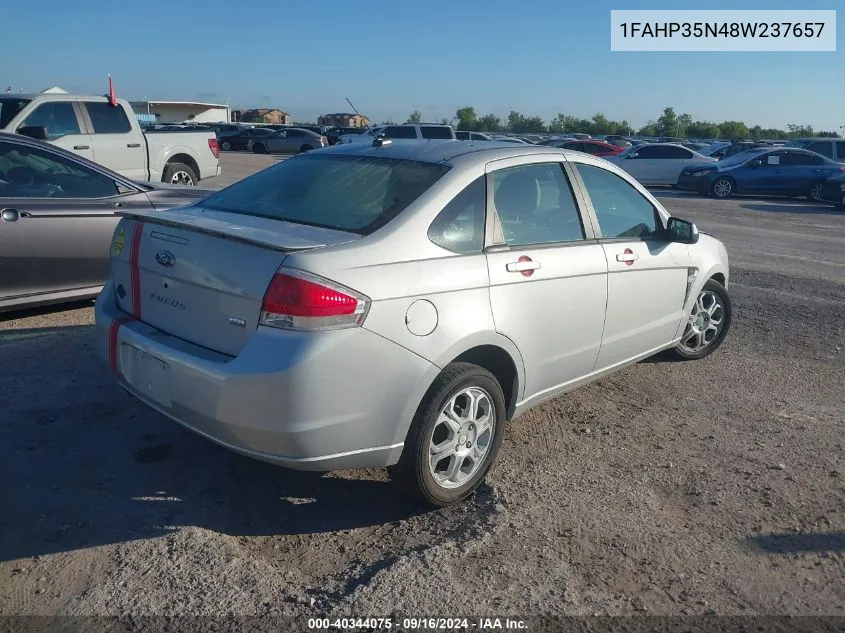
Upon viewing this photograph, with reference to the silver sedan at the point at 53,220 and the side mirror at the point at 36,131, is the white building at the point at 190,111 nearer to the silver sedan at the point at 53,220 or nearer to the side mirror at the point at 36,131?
the side mirror at the point at 36,131

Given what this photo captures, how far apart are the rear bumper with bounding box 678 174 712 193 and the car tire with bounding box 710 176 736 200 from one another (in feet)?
0.81

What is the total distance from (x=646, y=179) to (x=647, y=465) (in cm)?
2187

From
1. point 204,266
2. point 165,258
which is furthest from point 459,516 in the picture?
point 165,258

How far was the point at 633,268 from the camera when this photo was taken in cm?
457

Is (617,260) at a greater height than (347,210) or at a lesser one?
lesser

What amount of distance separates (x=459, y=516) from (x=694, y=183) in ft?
68.4

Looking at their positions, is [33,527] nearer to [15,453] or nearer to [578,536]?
[15,453]

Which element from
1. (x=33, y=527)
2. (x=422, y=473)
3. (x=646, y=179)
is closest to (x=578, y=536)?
(x=422, y=473)

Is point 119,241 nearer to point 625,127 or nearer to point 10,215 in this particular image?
point 10,215

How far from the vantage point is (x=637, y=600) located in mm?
2979

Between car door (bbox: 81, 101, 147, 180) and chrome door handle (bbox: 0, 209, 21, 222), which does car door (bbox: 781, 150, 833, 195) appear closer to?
car door (bbox: 81, 101, 147, 180)

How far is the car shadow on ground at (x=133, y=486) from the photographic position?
11.1ft

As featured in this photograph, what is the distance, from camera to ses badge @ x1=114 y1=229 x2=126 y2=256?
12.6 ft

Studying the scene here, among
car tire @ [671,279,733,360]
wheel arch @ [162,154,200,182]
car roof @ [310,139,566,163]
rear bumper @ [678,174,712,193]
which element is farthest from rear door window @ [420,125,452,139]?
car roof @ [310,139,566,163]
